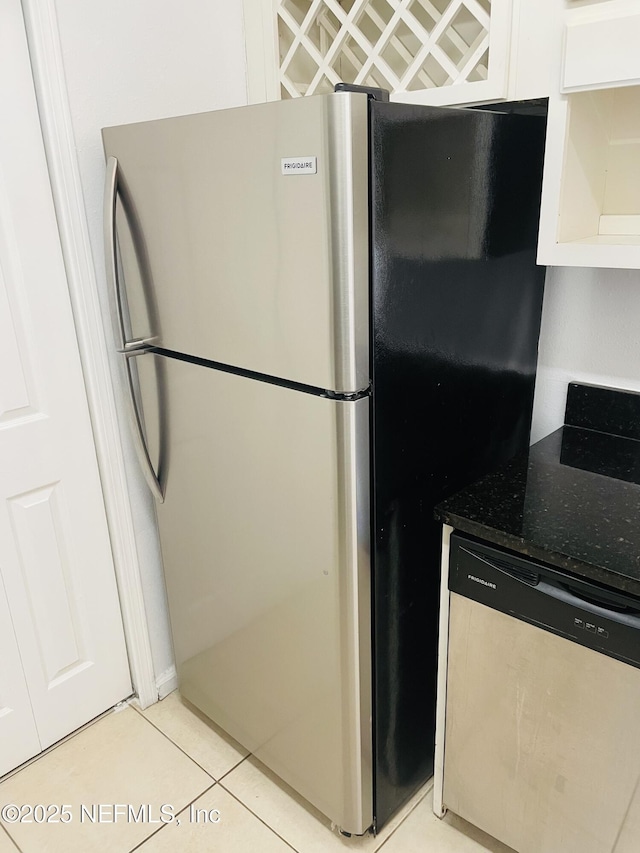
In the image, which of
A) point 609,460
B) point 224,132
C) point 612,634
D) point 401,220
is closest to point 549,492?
point 609,460

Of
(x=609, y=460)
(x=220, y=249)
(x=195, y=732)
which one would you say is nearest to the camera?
(x=220, y=249)

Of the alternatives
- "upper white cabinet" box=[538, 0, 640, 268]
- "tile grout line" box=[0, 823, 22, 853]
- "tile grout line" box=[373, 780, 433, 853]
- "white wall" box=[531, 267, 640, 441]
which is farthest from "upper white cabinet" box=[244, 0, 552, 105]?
"tile grout line" box=[0, 823, 22, 853]

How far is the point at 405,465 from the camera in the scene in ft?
4.28

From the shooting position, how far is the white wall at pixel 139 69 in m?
1.49

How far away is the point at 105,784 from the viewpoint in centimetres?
174

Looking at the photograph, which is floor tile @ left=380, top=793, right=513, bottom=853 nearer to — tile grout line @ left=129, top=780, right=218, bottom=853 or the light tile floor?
the light tile floor

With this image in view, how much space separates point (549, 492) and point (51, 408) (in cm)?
117

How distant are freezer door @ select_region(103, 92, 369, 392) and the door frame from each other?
0.12 metres

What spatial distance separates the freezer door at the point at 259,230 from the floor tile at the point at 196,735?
112 centimetres

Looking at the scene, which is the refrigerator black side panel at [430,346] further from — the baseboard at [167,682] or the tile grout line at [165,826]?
the baseboard at [167,682]

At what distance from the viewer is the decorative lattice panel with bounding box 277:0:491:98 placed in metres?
1.48

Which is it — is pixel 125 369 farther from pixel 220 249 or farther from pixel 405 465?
pixel 405 465

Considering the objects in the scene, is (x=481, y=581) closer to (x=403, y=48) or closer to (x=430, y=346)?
(x=430, y=346)

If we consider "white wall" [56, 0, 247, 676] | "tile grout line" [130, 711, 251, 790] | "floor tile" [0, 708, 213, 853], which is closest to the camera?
"white wall" [56, 0, 247, 676]
